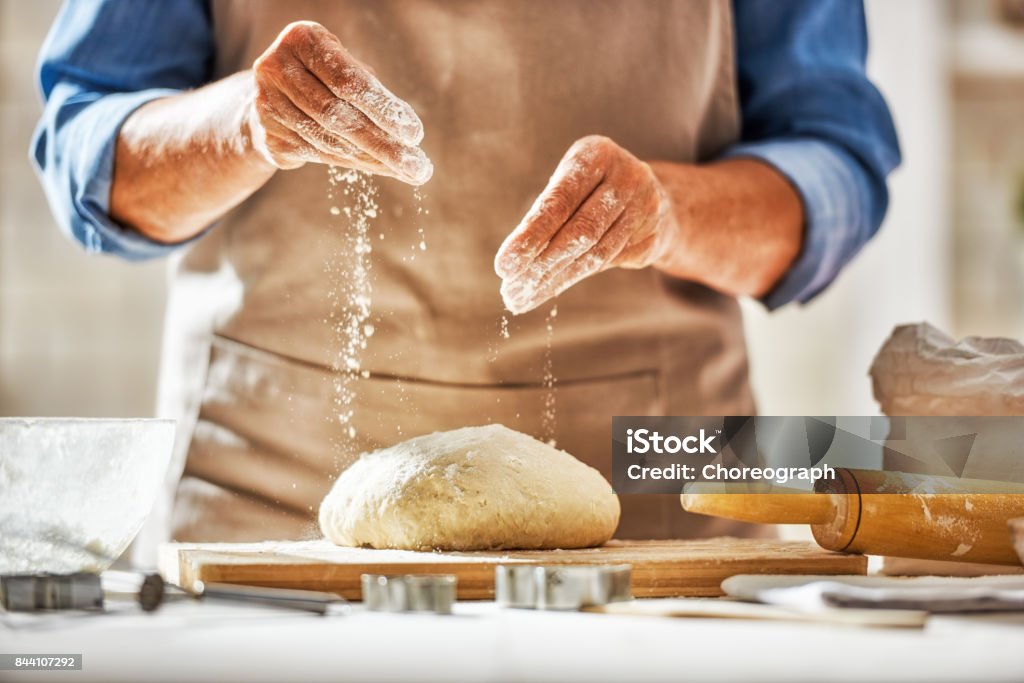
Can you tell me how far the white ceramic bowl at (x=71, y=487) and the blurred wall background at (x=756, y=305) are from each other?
1100 mm

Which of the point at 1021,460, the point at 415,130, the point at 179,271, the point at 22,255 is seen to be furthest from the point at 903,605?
the point at 22,255

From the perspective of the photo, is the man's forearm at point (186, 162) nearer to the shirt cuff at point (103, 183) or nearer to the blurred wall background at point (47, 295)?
the shirt cuff at point (103, 183)

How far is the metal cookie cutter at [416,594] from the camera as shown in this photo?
549 mm

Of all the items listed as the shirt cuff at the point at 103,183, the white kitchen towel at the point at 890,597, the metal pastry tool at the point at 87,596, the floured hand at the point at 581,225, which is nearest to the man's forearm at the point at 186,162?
the shirt cuff at the point at 103,183

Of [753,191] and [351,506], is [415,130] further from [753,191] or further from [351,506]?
[753,191]

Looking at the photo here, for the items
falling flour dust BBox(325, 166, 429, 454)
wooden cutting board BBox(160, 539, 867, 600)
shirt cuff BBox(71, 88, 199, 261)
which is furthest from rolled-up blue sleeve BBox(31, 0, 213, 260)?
wooden cutting board BBox(160, 539, 867, 600)

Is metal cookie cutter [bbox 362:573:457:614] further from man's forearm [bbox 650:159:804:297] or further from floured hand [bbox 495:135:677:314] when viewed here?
man's forearm [bbox 650:159:804:297]

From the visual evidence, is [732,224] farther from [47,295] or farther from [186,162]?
[47,295]

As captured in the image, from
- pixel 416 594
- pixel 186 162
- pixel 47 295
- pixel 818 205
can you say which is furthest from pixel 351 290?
pixel 47 295

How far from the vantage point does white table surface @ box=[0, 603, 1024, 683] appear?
0.43 meters

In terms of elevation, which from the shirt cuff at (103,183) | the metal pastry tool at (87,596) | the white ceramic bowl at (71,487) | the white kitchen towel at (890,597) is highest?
the shirt cuff at (103,183)

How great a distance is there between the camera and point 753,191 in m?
0.93

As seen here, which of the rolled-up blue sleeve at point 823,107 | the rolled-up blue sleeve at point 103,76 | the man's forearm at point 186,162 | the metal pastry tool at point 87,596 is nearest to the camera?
the metal pastry tool at point 87,596

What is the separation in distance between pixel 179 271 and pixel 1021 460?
2.23ft
